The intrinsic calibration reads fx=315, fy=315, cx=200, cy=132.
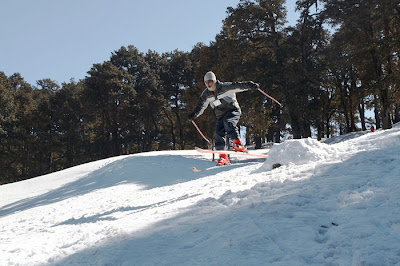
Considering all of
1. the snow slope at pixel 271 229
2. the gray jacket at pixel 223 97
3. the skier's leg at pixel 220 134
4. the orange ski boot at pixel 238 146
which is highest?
the gray jacket at pixel 223 97

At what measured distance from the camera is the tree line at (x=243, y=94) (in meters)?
21.7

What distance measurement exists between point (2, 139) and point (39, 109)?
5434 millimetres

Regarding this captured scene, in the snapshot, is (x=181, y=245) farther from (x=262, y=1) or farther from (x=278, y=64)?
(x=262, y=1)

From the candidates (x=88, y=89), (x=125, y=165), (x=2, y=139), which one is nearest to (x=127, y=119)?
(x=88, y=89)

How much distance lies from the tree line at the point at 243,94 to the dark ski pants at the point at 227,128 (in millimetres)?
13230

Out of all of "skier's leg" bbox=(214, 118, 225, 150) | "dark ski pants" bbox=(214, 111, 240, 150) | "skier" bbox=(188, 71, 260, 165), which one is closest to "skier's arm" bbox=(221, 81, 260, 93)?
"skier" bbox=(188, 71, 260, 165)

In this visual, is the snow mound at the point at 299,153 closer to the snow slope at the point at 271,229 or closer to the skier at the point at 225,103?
the snow slope at the point at 271,229

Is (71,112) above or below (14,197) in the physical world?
above

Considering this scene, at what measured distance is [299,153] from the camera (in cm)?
701

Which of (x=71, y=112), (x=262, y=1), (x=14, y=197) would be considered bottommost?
(x=14, y=197)

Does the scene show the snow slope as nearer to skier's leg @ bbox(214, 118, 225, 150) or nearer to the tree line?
skier's leg @ bbox(214, 118, 225, 150)

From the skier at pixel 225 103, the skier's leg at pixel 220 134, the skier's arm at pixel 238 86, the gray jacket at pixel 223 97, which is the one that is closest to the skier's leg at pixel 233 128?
the skier at pixel 225 103

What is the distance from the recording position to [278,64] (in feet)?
72.3

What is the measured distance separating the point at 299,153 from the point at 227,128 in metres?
2.15
